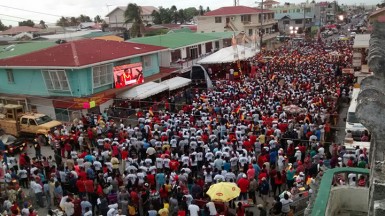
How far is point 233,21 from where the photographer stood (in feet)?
183

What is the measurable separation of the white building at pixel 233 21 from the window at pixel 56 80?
34.8m

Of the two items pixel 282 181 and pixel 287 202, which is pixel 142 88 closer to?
pixel 282 181

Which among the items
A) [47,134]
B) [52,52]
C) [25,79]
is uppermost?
[52,52]

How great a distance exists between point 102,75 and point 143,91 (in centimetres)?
284

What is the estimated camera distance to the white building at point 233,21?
2188 inches

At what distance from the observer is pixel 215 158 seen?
14.7 meters

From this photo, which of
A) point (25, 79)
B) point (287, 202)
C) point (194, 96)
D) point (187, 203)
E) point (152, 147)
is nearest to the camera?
point (287, 202)

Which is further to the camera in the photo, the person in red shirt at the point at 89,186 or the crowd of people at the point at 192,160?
the person in red shirt at the point at 89,186

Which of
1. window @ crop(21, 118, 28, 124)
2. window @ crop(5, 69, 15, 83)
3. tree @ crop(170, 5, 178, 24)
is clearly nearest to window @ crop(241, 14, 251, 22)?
window @ crop(5, 69, 15, 83)

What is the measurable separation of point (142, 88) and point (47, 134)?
24.9ft

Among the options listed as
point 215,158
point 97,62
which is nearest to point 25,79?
point 97,62

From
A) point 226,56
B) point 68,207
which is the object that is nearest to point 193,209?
point 68,207

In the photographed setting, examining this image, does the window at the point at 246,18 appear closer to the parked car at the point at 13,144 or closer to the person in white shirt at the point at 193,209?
the parked car at the point at 13,144

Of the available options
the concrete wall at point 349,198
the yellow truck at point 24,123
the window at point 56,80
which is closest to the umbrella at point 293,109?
the yellow truck at point 24,123
